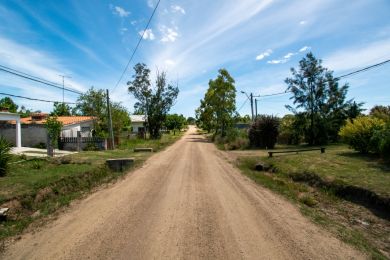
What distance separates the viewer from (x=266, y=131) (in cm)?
2606

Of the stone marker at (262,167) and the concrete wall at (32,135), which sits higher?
the concrete wall at (32,135)

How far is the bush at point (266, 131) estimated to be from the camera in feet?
84.7

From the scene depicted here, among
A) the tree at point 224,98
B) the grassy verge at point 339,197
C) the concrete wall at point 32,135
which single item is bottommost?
the grassy verge at point 339,197

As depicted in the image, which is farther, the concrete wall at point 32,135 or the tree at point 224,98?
the tree at point 224,98

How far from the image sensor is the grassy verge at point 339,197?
18.5 feet

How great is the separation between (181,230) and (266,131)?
2164cm

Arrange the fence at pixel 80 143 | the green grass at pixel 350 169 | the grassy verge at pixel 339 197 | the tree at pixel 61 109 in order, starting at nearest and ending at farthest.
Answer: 1. the grassy verge at pixel 339 197
2. the green grass at pixel 350 169
3. the fence at pixel 80 143
4. the tree at pixel 61 109

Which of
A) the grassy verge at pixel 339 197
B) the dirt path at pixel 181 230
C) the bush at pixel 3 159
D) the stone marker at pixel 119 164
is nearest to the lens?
the dirt path at pixel 181 230

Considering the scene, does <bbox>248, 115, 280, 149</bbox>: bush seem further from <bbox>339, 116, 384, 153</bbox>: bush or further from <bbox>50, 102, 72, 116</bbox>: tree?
<bbox>50, 102, 72, 116</bbox>: tree

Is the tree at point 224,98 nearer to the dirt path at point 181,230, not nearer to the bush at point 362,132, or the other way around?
the bush at point 362,132

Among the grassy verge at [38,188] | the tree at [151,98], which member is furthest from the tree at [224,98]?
the grassy verge at [38,188]

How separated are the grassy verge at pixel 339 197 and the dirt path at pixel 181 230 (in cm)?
51

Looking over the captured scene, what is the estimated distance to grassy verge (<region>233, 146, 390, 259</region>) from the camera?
5625mm

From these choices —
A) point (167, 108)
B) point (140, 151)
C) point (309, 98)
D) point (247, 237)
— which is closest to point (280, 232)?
point (247, 237)
